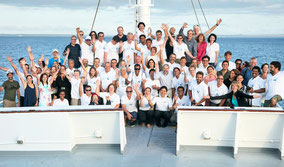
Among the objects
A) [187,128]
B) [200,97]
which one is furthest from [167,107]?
[187,128]

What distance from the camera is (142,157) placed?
232 inches

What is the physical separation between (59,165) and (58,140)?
546mm

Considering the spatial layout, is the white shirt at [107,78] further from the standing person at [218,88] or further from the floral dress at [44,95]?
the standing person at [218,88]

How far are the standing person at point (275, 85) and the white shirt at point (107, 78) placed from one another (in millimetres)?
4025

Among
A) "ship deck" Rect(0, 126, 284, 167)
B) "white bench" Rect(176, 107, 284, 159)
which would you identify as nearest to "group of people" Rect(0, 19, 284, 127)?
"white bench" Rect(176, 107, 284, 159)

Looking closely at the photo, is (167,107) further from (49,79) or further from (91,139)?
(49,79)

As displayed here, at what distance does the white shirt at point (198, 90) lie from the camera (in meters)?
7.17

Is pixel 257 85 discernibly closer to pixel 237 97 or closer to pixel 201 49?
pixel 237 97

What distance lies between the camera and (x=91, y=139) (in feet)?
20.3

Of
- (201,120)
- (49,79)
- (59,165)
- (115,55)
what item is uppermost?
(115,55)

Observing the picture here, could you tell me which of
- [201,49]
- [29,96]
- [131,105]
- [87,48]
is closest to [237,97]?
[131,105]

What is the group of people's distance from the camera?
23.3 feet

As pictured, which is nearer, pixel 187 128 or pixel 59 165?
pixel 59 165

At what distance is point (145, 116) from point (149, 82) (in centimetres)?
103
